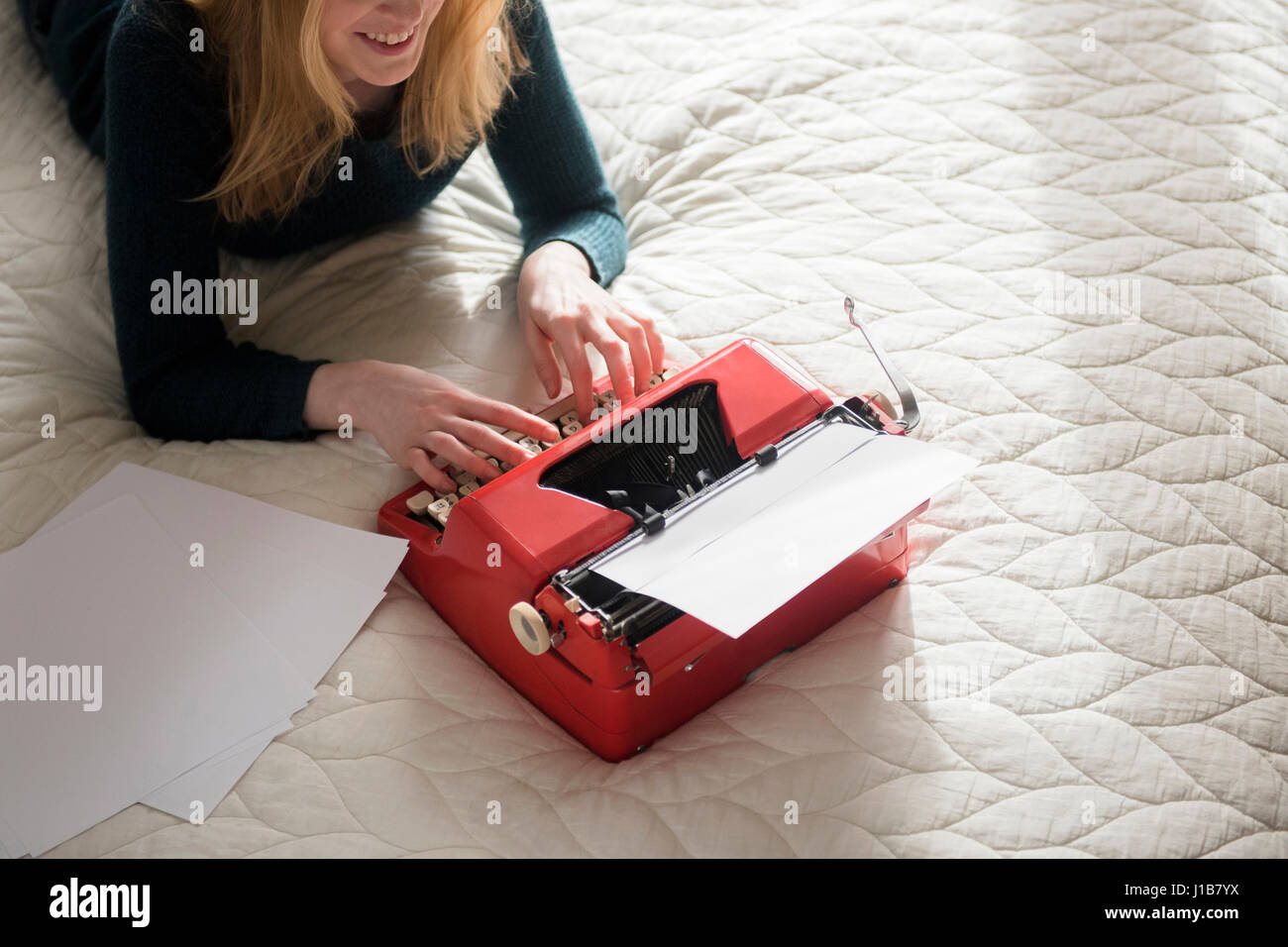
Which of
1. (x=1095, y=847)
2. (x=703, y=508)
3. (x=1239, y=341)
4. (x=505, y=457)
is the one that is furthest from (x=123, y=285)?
(x=1239, y=341)

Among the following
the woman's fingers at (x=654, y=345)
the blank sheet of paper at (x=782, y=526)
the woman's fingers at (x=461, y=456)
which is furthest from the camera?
the woman's fingers at (x=654, y=345)

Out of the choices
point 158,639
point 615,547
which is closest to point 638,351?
point 615,547

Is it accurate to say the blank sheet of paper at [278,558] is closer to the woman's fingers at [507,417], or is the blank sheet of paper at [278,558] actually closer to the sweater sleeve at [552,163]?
the woman's fingers at [507,417]

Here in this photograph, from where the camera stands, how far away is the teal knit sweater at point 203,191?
3.55 feet

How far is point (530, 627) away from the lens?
89cm

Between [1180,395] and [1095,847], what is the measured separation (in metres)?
0.47

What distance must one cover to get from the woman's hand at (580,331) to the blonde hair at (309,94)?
17cm

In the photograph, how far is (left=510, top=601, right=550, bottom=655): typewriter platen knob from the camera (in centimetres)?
88

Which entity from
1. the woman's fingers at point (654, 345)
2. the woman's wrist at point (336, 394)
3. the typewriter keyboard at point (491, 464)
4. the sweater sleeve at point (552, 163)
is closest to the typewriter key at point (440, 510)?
the typewriter keyboard at point (491, 464)

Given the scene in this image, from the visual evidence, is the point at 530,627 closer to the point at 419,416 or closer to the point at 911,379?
the point at 419,416

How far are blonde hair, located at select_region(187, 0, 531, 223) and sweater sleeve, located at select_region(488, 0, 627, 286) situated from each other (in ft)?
0.09

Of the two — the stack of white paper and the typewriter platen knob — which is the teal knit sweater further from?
the typewriter platen knob

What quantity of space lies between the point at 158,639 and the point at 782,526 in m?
0.53

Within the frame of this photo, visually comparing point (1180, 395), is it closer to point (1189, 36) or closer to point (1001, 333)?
point (1001, 333)
